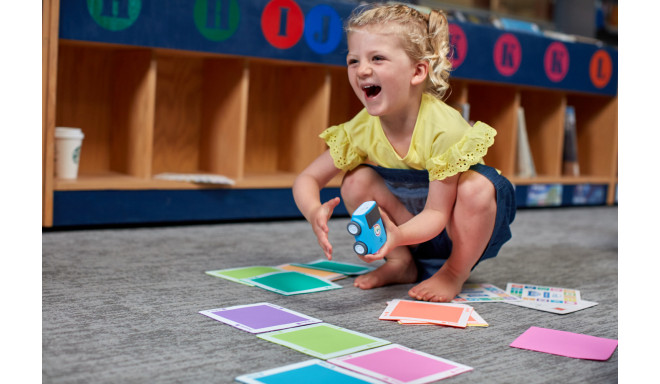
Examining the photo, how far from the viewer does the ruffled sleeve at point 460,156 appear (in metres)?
1.25

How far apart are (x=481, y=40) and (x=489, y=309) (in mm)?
1577

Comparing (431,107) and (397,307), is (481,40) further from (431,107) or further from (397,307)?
(397,307)

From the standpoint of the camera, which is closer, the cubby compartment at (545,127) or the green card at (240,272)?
the green card at (240,272)

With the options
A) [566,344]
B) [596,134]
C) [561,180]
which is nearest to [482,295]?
[566,344]

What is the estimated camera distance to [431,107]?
133 centimetres

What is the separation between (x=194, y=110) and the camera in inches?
93.4

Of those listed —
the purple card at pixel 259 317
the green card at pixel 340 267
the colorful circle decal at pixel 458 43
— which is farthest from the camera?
the colorful circle decal at pixel 458 43

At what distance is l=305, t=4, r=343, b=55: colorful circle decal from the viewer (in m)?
2.21

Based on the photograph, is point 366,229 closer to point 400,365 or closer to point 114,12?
point 400,365

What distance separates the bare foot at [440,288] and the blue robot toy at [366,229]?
0.84 ft

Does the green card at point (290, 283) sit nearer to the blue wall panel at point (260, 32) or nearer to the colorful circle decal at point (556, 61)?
the blue wall panel at point (260, 32)

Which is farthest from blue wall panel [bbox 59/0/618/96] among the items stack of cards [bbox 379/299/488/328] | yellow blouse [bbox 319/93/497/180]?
stack of cards [bbox 379/299/488/328]

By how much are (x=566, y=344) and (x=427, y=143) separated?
1.40 feet

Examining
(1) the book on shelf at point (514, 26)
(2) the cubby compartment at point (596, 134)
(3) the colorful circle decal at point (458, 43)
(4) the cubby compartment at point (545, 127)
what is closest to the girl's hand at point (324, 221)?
(3) the colorful circle decal at point (458, 43)
